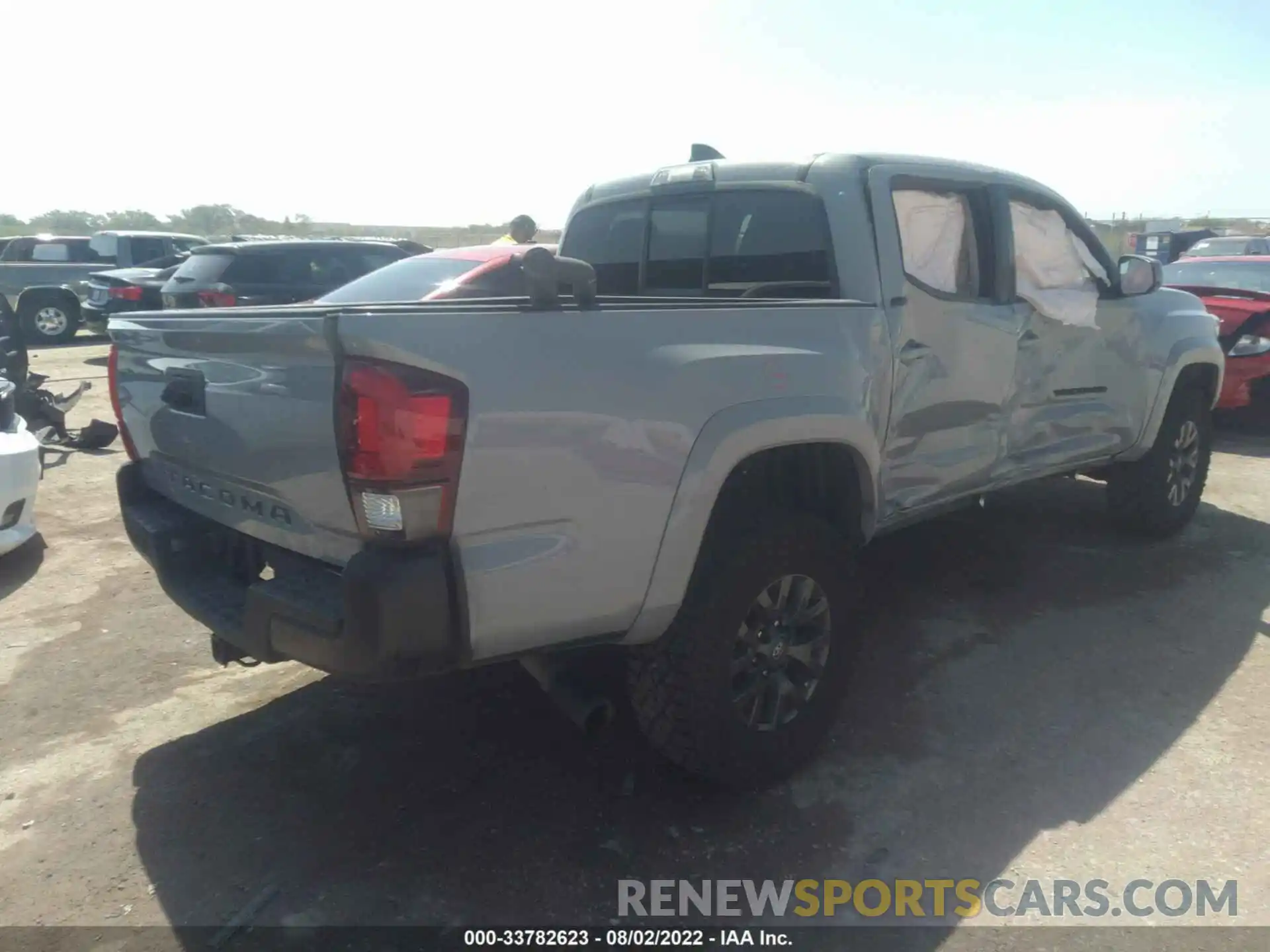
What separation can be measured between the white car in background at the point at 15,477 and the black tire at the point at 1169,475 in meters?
5.75

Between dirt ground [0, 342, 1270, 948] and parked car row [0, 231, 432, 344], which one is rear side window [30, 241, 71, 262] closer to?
parked car row [0, 231, 432, 344]

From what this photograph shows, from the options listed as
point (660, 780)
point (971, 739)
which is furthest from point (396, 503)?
point (971, 739)

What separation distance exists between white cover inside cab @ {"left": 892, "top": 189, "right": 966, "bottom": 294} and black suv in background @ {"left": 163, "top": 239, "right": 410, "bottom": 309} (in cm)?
840

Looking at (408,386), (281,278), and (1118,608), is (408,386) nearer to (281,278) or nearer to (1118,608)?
(1118,608)

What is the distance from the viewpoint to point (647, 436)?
8.63 ft

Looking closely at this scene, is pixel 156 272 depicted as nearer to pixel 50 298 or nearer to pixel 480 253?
pixel 50 298

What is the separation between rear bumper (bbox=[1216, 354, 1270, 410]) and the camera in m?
8.31

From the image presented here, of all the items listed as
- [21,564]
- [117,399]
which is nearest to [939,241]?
[117,399]

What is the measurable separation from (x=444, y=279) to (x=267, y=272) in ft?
18.1

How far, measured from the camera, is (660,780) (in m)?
3.22

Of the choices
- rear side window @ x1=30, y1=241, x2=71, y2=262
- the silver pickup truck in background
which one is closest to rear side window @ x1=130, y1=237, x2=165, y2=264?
the silver pickup truck in background

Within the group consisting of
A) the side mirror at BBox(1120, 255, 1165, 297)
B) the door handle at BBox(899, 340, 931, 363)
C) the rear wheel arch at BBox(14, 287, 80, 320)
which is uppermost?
the side mirror at BBox(1120, 255, 1165, 297)

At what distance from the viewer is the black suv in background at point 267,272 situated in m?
11.0

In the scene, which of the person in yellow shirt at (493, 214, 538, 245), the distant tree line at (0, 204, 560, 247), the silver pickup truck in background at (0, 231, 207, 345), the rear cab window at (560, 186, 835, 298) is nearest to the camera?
the rear cab window at (560, 186, 835, 298)
